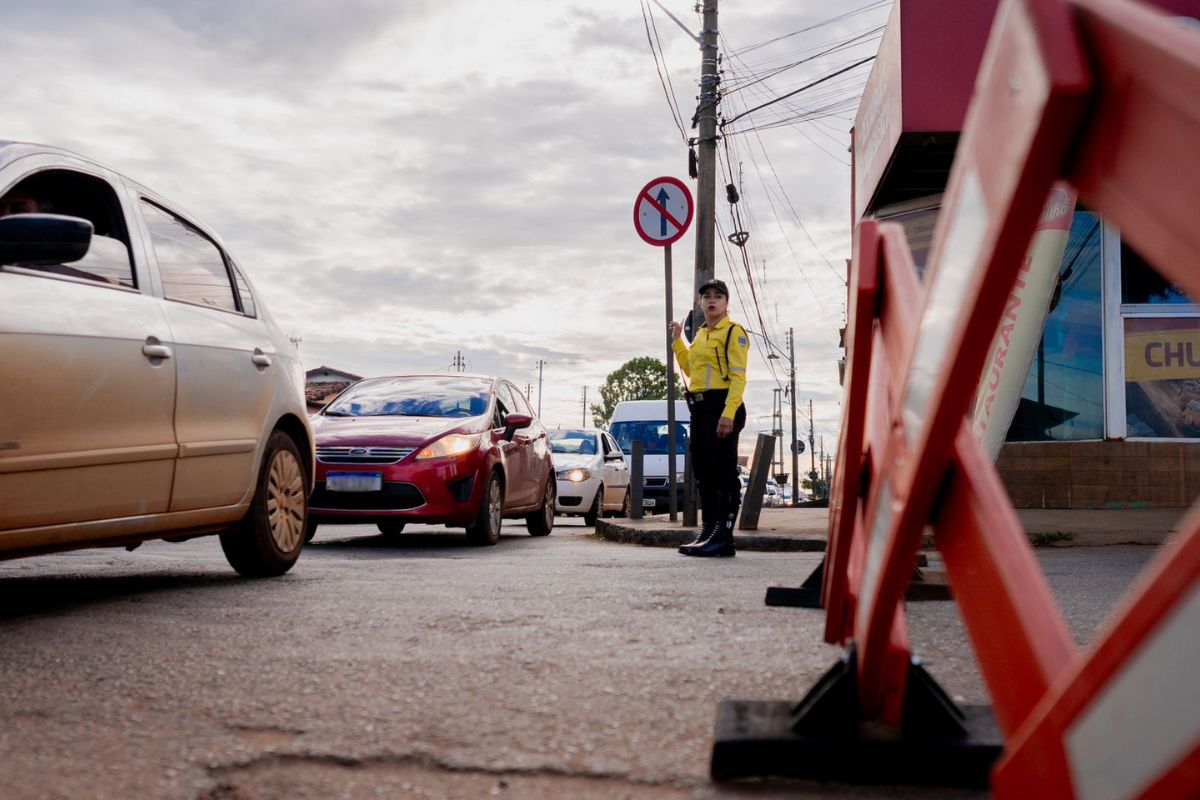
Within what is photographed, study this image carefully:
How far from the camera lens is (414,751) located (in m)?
2.22

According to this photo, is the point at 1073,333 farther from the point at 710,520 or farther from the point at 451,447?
the point at 451,447

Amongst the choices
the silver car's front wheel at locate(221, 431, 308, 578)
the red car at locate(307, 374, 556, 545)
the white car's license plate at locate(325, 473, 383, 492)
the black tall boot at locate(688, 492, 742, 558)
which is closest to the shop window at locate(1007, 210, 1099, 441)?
the black tall boot at locate(688, 492, 742, 558)

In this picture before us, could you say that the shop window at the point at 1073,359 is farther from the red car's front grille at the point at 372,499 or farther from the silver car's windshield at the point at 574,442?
the silver car's windshield at the point at 574,442

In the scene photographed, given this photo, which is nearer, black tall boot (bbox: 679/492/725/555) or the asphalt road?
the asphalt road

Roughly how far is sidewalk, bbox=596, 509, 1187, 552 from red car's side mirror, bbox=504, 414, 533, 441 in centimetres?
132

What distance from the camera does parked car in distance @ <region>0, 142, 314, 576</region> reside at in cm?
364

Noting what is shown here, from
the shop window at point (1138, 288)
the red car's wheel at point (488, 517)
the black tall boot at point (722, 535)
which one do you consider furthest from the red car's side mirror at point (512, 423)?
the shop window at point (1138, 288)

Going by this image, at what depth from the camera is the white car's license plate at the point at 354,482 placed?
30.0ft

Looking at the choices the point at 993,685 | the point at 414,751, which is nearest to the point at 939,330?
the point at 993,685

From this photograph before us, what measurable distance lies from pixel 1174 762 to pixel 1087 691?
0.13 meters

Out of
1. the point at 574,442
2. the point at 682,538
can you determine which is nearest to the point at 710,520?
the point at 682,538

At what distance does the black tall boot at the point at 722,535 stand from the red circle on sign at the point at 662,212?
384 cm

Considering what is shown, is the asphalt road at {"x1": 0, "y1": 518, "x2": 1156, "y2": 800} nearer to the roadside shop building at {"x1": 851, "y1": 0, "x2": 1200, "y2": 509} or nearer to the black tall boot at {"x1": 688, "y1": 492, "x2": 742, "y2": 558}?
the black tall boot at {"x1": 688, "y1": 492, "x2": 742, "y2": 558}

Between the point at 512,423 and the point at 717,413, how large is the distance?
2877 millimetres
